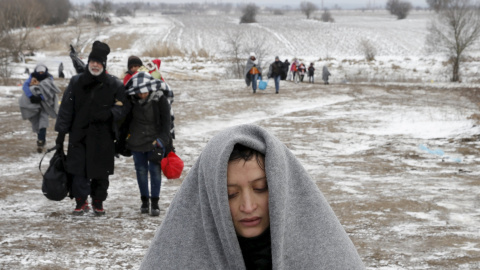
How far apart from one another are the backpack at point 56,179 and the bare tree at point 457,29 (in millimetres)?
30990

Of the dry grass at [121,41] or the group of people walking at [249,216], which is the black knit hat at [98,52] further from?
the dry grass at [121,41]

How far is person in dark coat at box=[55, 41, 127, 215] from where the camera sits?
18.9 feet

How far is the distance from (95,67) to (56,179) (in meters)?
1.33

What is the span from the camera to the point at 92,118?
19.1 ft

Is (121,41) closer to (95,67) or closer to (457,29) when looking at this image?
(457,29)

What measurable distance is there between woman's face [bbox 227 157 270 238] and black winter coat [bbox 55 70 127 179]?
4.42m

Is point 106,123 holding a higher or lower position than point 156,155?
higher

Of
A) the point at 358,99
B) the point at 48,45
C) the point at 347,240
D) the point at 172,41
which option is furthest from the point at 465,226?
the point at 172,41

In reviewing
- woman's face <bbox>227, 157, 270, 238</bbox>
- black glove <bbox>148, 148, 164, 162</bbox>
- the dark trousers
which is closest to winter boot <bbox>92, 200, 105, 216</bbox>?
the dark trousers

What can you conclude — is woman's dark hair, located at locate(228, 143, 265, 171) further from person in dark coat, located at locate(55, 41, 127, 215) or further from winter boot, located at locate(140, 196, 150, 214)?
winter boot, located at locate(140, 196, 150, 214)

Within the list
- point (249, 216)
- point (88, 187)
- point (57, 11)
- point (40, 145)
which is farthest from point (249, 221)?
point (57, 11)

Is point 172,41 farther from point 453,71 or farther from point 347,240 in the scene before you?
point 347,240

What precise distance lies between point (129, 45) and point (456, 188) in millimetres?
57374

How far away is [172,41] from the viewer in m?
66.8
